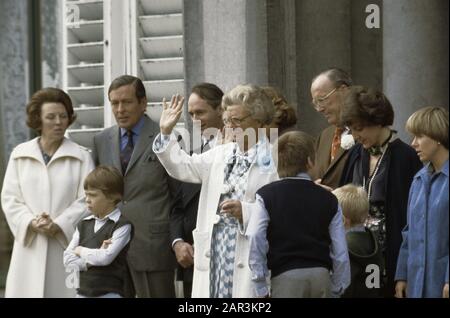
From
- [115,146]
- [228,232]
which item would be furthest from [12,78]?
[228,232]

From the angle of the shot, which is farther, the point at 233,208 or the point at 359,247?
the point at 359,247

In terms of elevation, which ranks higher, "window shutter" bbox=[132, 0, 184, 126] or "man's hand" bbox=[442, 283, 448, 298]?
"window shutter" bbox=[132, 0, 184, 126]

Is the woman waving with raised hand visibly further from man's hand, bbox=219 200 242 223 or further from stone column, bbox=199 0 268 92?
stone column, bbox=199 0 268 92

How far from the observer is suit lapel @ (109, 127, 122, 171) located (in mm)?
9759

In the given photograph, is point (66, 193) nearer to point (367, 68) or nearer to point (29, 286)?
point (29, 286)

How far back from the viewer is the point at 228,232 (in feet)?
29.1

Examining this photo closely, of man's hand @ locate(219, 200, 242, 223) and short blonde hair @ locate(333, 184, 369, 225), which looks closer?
man's hand @ locate(219, 200, 242, 223)

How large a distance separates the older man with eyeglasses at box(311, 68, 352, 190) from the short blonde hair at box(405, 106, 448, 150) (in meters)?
0.85

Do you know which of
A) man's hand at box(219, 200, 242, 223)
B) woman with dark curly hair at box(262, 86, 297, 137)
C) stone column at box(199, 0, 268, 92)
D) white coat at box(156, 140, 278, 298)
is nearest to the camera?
man's hand at box(219, 200, 242, 223)

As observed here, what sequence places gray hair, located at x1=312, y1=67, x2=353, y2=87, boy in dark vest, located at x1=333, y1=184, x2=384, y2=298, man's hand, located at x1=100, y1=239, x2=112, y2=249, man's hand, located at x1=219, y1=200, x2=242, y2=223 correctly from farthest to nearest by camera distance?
gray hair, located at x1=312, y1=67, x2=353, y2=87
man's hand, located at x1=100, y1=239, x2=112, y2=249
boy in dark vest, located at x1=333, y1=184, x2=384, y2=298
man's hand, located at x1=219, y1=200, x2=242, y2=223

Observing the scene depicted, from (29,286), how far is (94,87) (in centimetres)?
270

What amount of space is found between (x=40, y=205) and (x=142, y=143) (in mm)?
733

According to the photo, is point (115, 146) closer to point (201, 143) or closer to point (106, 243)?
point (201, 143)

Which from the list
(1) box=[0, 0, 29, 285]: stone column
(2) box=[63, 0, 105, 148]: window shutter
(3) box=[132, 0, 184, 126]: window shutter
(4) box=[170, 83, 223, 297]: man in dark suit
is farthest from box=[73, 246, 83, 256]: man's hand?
(1) box=[0, 0, 29, 285]: stone column
